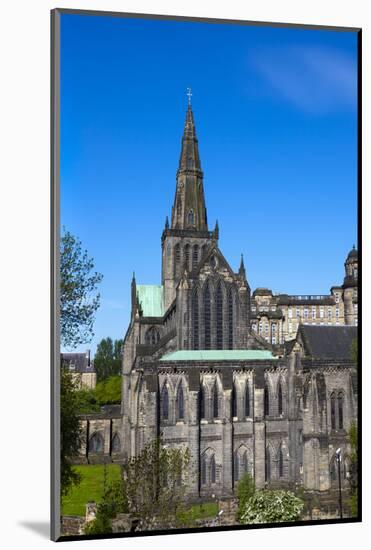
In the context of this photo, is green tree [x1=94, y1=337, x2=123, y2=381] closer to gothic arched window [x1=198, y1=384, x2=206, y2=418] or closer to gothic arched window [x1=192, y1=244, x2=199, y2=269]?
gothic arched window [x1=192, y1=244, x2=199, y2=269]

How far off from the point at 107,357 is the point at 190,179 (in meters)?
4.40

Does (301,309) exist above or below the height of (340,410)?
above

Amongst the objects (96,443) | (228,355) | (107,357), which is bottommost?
(96,443)

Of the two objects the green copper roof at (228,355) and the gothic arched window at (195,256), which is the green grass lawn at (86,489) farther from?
the gothic arched window at (195,256)

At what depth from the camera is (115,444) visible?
60.2 feet

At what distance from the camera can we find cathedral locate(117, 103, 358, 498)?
1902 cm

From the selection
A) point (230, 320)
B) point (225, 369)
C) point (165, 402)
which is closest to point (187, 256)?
point (230, 320)

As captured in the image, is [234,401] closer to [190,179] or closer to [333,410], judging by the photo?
[333,410]

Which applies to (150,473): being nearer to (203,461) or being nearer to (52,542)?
(52,542)

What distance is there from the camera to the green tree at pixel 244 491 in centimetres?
1798

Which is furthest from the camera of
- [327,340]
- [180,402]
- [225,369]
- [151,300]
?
[180,402]

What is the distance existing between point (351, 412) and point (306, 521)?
3.32 metres

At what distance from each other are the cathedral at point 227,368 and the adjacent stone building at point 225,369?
36mm

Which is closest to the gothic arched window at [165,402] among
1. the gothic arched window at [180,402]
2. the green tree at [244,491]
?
the gothic arched window at [180,402]
